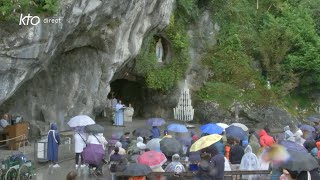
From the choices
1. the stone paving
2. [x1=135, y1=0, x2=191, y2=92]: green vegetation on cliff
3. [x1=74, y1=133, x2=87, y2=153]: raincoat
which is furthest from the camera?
[x1=135, y1=0, x2=191, y2=92]: green vegetation on cliff

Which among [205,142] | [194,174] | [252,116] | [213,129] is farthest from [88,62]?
[194,174]

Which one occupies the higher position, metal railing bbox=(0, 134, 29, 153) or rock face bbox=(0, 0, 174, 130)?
rock face bbox=(0, 0, 174, 130)

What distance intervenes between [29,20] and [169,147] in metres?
5.19

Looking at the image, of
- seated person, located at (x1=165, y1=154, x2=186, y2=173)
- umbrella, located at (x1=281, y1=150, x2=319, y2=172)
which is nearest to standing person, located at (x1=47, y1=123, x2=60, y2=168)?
seated person, located at (x1=165, y1=154, x2=186, y2=173)

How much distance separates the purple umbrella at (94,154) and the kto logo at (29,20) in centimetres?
374

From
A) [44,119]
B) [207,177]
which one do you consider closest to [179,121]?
[44,119]

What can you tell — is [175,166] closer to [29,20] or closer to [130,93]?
[29,20]

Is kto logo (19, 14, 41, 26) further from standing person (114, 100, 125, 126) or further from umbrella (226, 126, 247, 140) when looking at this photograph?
standing person (114, 100, 125, 126)

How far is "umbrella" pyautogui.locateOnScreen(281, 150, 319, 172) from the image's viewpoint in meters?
8.98

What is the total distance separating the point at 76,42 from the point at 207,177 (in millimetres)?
10182

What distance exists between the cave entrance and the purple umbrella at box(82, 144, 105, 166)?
586 inches

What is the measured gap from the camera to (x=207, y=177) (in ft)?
34.8

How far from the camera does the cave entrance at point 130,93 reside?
29.5 meters

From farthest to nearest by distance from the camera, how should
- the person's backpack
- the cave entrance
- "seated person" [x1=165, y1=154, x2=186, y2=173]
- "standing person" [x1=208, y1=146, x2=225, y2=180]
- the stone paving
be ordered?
the cave entrance
the stone paving
"seated person" [x1=165, y1=154, x2=186, y2=173]
the person's backpack
"standing person" [x1=208, y1=146, x2=225, y2=180]
